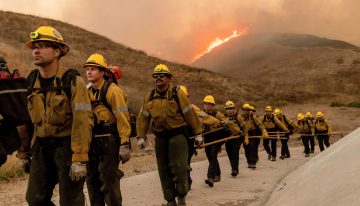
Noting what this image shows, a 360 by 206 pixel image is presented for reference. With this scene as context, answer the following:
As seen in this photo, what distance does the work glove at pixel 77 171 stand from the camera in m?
4.58

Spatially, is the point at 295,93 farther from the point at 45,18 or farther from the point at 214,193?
the point at 214,193

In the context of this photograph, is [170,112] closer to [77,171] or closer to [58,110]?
[58,110]

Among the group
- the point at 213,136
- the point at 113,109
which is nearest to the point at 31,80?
the point at 113,109

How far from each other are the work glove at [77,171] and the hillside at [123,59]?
36.9 meters

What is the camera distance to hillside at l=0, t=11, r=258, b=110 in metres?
47.0

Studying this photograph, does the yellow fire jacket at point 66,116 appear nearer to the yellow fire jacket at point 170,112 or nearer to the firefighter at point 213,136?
the yellow fire jacket at point 170,112

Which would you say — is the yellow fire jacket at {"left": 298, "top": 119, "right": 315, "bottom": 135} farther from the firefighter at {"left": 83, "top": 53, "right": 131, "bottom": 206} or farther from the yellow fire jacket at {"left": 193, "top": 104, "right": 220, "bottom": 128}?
the firefighter at {"left": 83, "top": 53, "right": 131, "bottom": 206}

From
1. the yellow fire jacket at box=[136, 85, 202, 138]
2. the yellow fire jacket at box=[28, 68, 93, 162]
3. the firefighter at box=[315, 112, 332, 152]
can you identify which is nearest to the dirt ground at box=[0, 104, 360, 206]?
the yellow fire jacket at box=[136, 85, 202, 138]

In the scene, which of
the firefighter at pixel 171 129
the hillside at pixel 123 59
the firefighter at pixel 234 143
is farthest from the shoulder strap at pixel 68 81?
the hillside at pixel 123 59

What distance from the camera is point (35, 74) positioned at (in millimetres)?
4984

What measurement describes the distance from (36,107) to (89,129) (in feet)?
1.78

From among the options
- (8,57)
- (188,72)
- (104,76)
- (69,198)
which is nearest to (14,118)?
(69,198)

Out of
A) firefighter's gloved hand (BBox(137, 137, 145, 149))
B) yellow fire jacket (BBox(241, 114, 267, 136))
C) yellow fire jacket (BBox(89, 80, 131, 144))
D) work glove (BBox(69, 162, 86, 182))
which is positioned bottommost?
work glove (BBox(69, 162, 86, 182))

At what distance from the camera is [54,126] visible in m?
4.75
